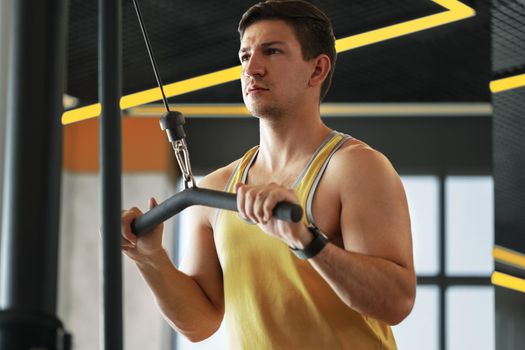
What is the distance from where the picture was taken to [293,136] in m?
1.96

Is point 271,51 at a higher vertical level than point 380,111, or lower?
lower

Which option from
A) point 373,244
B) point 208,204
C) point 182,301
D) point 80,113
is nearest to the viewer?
point 208,204

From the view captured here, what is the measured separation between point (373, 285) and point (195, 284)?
1.61 ft

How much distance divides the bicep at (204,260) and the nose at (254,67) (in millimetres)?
364

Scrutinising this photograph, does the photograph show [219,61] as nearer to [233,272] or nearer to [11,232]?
[233,272]

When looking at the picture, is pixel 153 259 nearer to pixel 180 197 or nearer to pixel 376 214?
pixel 376 214

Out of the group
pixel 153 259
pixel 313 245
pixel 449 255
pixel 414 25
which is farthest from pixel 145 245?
pixel 449 255

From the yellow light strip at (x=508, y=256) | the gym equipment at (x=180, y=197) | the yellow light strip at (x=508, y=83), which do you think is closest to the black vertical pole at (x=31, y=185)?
the gym equipment at (x=180, y=197)

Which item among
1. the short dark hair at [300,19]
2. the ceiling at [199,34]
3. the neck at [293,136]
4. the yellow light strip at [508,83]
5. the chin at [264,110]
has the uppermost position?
the ceiling at [199,34]

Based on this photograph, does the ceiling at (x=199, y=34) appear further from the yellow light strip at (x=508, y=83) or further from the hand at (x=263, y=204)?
the hand at (x=263, y=204)

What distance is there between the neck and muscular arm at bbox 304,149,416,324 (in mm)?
134

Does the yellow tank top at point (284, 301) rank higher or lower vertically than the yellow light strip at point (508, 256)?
lower

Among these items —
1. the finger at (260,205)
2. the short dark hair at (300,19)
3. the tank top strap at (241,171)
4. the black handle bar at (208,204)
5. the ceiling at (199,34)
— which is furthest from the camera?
the ceiling at (199,34)

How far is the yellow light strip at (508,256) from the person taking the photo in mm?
3938
